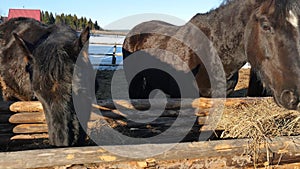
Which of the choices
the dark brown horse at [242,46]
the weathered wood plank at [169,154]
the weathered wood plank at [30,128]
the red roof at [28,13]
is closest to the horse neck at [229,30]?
the dark brown horse at [242,46]

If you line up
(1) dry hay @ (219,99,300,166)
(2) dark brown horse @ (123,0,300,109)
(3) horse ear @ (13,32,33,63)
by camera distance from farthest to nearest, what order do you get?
(3) horse ear @ (13,32,33,63)
(2) dark brown horse @ (123,0,300,109)
(1) dry hay @ (219,99,300,166)

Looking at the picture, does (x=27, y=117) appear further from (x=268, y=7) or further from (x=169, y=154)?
(x=268, y=7)

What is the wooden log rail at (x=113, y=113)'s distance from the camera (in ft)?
12.3

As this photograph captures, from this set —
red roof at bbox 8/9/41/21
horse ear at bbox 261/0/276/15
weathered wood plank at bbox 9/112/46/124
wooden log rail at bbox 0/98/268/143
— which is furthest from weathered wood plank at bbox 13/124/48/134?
red roof at bbox 8/9/41/21

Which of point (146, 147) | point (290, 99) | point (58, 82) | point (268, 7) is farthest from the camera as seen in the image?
point (268, 7)

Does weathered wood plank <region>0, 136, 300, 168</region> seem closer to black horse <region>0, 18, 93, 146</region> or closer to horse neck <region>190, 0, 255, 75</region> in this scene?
black horse <region>0, 18, 93, 146</region>

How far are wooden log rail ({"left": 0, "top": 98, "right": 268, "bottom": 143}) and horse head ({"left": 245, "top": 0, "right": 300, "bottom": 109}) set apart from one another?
87 cm

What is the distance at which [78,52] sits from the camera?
2.97 m

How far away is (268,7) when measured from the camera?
3.01 metres

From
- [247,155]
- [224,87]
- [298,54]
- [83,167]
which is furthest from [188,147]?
[224,87]

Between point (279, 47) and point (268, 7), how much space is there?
0.45 meters

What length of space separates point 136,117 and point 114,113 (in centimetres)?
30

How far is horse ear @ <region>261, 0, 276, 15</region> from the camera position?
2.93 meters

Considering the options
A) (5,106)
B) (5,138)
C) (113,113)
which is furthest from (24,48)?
(5,138)
